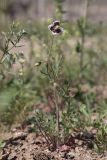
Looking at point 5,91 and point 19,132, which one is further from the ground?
point 5,91

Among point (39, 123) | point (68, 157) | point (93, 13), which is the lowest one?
point (68, 157)

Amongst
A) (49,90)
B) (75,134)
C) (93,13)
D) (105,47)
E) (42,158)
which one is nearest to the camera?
(42,158)

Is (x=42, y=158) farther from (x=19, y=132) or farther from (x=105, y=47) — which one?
(x=105, y=47)

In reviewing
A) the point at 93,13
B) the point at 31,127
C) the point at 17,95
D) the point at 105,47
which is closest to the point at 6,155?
the point at 31,127

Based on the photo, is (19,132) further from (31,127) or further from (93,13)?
(93,13)

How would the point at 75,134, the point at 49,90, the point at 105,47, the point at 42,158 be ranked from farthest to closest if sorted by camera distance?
the point at 105,47 → the point at 49,90 → the point at 75,134 → the point at 42,158

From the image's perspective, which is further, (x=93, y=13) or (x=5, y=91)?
(x=93, y=13)
